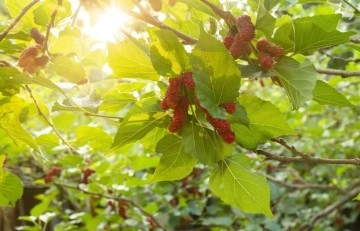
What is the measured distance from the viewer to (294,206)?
275cm

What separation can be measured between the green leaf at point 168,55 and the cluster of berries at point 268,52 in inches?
4.2

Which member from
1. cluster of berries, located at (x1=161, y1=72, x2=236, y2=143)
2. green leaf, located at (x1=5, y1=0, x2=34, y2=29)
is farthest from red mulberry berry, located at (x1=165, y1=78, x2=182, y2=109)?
green leaf, located at (x1=5, y1=0, x2=34, y2=29)

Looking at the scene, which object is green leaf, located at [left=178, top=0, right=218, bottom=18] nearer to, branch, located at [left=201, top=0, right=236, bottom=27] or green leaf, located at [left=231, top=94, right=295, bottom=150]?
branch, located at [left=201, top=0, right=236, bottom=27]

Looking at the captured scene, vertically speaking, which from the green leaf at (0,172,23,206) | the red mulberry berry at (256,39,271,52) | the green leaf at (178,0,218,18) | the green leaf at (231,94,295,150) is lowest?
the green leaf at (0,172,23,206)

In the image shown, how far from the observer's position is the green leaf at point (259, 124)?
0.79m

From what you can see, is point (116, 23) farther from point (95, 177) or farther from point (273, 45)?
Result: point (95, 177)

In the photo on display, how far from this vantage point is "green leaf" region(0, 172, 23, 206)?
103cm

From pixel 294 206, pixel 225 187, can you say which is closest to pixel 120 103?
pixel 225 187

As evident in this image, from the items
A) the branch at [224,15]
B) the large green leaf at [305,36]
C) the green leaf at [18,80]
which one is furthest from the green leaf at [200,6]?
the green leaf at [18,80]

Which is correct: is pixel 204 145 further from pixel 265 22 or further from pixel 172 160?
pixel 265 22

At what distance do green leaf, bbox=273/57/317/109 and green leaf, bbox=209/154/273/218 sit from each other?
17 centimetres

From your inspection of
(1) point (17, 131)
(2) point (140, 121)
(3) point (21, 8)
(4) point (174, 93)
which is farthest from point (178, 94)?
(3) point (21, 8)

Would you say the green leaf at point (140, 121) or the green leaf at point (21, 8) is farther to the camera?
the green leaf at point (21, 8)

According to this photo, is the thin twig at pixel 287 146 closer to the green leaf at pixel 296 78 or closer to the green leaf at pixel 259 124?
the green leaf at pixel 259 124
